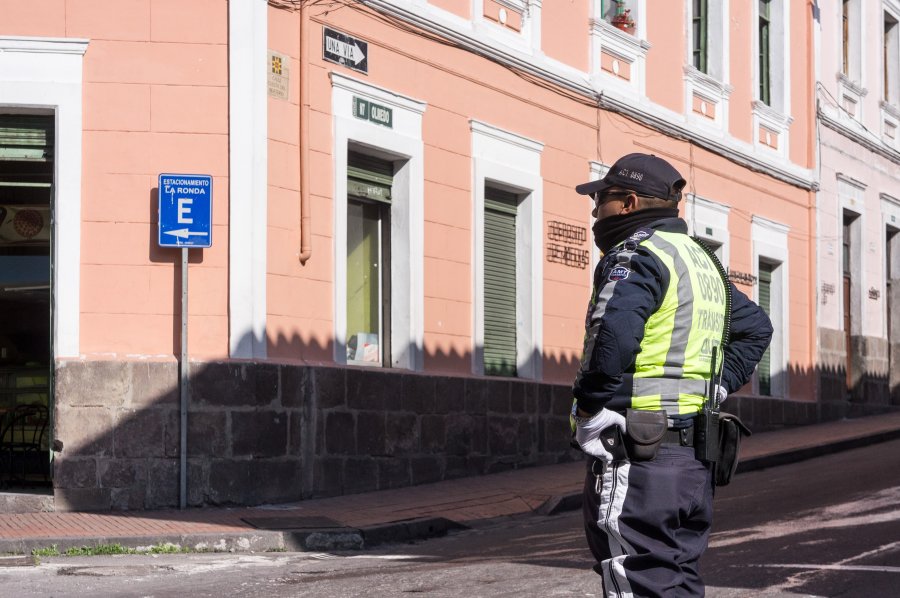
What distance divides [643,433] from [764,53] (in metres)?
20.4

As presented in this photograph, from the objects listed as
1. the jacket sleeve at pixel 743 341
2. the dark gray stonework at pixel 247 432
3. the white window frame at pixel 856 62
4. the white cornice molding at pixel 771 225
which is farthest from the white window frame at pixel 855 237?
the jacket sleeve at pixel 743 341

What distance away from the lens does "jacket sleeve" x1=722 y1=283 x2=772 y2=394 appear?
500 cm

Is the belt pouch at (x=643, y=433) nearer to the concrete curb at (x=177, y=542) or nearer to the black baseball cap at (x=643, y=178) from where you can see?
the black baseball cap at (x=643, y=178)

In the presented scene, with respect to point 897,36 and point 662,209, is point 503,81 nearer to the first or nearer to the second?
point 662,209

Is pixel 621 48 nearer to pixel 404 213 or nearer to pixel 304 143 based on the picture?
pixel 404 213

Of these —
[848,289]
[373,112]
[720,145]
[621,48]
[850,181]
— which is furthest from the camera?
[848,289]

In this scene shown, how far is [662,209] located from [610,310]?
540 mm

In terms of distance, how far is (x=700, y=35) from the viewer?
21.8 meters

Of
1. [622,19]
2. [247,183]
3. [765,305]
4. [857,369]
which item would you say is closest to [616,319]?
[247,183]

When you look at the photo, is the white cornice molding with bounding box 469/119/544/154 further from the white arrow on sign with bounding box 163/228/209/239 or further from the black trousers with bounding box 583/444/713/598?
the black trousers with bounding box 583/444/713/598

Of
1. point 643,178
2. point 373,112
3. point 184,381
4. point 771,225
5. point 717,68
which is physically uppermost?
point 717,68

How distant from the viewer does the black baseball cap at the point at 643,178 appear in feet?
15.6

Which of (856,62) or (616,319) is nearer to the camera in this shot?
(616,319)

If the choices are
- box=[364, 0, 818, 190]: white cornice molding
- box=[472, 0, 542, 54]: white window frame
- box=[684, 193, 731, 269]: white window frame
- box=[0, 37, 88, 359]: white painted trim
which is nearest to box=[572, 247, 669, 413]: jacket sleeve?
box=[0, 37, 88, 359]: white painted trim
